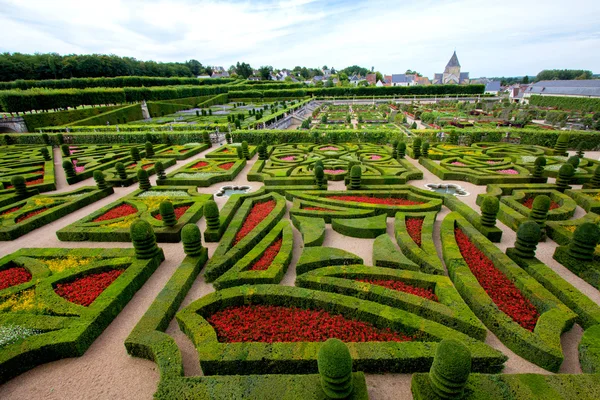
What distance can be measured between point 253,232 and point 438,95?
254 ft

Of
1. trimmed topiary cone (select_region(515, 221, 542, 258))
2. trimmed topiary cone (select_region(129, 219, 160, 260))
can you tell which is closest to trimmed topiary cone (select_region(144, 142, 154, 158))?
trimmed topiary cone (select_region(129, 219, 160, 260))

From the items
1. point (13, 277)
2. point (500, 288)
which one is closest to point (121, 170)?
point (13, 277)

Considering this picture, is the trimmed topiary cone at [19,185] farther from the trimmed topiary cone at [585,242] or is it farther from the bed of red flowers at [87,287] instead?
the trimmed topiary cone at [585,242]

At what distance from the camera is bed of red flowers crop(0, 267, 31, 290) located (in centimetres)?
938

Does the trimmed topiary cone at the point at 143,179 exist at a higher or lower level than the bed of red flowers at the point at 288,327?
higher

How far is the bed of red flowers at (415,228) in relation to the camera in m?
11.2

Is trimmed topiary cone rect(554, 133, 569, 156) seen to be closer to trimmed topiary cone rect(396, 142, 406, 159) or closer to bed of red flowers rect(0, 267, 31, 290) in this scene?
trimmed topiary cone rect(396, 142, 406, 159)

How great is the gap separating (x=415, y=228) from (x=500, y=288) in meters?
3.83

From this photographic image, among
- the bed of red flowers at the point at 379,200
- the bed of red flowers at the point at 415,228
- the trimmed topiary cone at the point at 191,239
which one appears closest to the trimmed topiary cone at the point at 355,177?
the bed of red flowers at the point at 379,200

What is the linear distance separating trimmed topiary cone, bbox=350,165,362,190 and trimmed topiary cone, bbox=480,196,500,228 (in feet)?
20.5

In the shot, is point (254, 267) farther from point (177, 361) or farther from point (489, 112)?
point (489, 112)

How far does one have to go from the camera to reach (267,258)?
1036 cm

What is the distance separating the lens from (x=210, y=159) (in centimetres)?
2386

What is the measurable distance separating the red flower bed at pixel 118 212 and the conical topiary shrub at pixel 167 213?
3369mm
